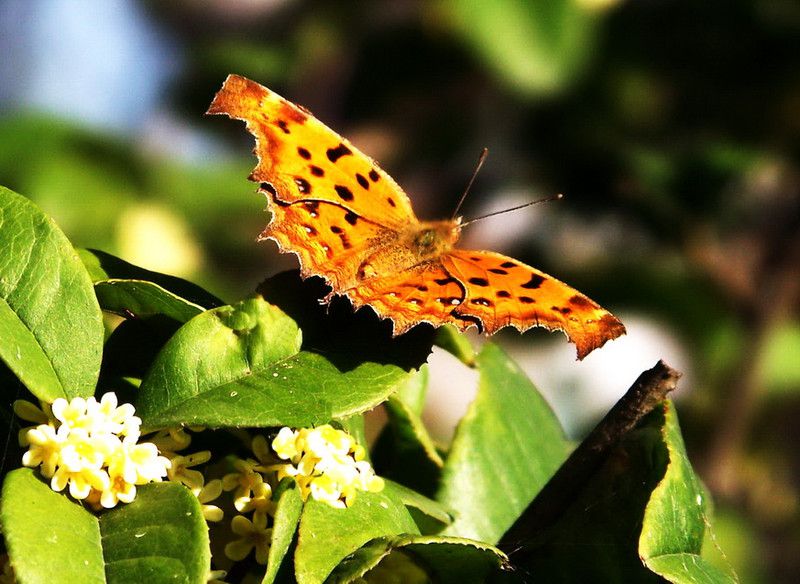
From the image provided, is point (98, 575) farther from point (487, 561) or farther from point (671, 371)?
point (671, 371)

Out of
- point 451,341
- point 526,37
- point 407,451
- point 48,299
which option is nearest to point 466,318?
point 451,341

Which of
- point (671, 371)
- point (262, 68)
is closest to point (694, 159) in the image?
point (262, 68)

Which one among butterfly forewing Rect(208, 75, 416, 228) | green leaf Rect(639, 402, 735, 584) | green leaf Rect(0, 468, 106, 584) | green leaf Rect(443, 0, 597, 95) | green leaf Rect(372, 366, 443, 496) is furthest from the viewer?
green leaf Rect(443, 0, 597, 95)

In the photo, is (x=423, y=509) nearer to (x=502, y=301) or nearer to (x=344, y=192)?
(x=502, y=301)

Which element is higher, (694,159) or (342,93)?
(694,159)

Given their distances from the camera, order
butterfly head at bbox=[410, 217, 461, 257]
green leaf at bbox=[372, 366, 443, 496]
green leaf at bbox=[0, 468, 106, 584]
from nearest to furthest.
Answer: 1. green leaf at bbox=[0, 468, 106, 584]
2. green leaf at bbox=[372, 366, 443, 496]
3. butterfly head at bbox=[410, 217, 461, 257]

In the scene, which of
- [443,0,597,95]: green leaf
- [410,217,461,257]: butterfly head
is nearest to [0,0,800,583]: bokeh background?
[443,0,597,95]: green leaf

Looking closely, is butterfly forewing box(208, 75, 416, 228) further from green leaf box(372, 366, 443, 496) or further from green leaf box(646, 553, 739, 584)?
green leaf box(646, 553, 739, 584)
